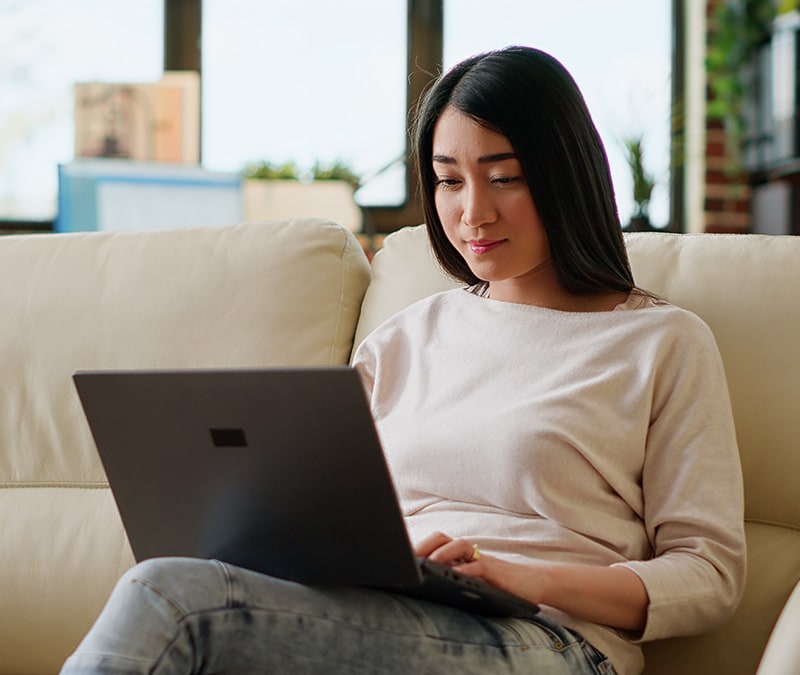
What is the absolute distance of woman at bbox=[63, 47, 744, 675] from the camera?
102cm

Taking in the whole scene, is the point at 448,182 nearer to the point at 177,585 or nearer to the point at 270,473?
the point at 270,473

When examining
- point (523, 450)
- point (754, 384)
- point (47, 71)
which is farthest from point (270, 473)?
point (47, 71)

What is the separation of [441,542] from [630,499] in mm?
276

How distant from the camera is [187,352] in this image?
66.6 inches

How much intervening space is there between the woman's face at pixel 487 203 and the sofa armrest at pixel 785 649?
1.70 ft

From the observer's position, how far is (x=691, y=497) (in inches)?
48.5

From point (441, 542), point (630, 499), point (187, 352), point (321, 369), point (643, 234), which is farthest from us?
point (187, 352)

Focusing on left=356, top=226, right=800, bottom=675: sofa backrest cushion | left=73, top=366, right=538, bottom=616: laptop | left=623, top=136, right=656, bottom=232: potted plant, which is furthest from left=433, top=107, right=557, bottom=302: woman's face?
left=623, top=136, right=656, bottom=232: potted plant

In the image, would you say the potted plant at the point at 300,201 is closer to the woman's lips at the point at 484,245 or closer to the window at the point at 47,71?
the window at the point at 47,71

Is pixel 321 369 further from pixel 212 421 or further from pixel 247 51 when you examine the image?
pixel 247 51

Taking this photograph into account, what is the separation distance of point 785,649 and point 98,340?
1.11 m

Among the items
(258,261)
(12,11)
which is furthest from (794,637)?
(12,11)

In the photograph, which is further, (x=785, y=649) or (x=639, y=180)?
(x=639, y=180)

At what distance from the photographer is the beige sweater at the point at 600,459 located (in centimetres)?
122
